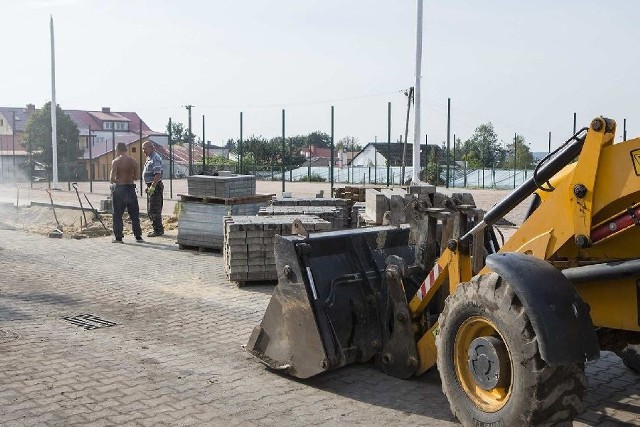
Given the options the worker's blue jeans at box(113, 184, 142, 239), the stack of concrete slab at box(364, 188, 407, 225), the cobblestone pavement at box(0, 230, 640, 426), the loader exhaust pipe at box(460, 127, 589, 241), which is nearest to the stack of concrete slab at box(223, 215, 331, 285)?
the cobblestone pavement at box(0, 230, 640, 426)

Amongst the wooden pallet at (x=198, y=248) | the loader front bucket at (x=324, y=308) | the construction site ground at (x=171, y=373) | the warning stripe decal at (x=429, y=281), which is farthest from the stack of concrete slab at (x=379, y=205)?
the warning stripe decal at (x=429, y=281)

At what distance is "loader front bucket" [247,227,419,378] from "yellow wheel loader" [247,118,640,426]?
1 cm

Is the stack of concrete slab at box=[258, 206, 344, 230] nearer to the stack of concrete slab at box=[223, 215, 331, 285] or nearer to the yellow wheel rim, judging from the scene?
the stack of concrete slab at box=[223, 215, 331, 285]

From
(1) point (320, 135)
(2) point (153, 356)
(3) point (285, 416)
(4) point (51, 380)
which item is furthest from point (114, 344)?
(1) point (320, 135)

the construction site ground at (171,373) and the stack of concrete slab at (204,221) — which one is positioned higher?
the stack of concrete slab at (204,221)

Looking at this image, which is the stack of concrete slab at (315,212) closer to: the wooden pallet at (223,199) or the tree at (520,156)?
the wooden pallet at (223,199)

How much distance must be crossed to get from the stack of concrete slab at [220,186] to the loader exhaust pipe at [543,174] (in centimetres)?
805

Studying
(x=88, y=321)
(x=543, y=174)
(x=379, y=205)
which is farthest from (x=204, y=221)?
(x=543, y=174)

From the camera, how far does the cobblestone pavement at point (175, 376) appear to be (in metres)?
4.93

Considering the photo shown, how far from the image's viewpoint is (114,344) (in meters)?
6.75

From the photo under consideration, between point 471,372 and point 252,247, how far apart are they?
204 inches

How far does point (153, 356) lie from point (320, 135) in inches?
3562

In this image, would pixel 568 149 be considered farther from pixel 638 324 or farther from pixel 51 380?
pixel 51 380

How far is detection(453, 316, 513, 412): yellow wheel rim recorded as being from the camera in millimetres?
4316
